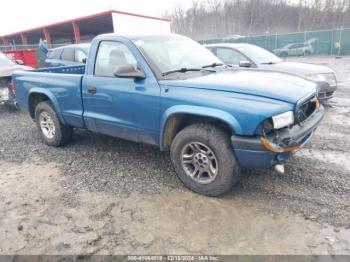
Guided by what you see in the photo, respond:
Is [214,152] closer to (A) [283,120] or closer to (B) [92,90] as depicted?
(A) [283,120]

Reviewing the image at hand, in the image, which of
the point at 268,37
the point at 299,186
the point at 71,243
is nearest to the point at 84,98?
the point at 71,243

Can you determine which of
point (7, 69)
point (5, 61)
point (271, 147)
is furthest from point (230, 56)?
point (5, 61)

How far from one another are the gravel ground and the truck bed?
2.39 ft

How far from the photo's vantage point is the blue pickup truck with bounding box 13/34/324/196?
115 inches

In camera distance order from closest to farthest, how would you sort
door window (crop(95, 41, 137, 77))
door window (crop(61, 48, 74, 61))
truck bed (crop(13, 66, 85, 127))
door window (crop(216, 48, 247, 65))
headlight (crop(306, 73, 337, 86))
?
door window (crop(95, 41, 137, 77))
truck bed (crop(13, 66, 85, 127))
headlight (crop(306, 73, 337, 86))
door window (crop(216, 48, 247, 65))
door window (crop(61, 48, 74, 61))

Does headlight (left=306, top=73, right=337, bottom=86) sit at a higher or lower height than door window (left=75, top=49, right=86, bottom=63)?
lower

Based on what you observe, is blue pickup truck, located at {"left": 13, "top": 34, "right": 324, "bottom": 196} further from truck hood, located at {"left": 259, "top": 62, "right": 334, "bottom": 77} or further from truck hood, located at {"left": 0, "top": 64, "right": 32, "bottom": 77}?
truck hood, located at {"left": 0, "top": 64, "right": 32, "bottom": 77}

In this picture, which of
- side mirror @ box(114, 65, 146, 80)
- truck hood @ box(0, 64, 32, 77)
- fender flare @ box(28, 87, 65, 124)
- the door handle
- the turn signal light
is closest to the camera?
the turn signal light

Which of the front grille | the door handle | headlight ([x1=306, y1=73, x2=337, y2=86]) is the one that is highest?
the door handle

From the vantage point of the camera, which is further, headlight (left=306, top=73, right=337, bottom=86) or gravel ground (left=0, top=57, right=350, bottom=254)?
headlight (left=306, top=73, right=337, bottom=86)

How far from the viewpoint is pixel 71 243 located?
272 centimetres

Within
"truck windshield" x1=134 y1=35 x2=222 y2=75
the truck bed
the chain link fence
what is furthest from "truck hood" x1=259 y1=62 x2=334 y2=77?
the chain link fence

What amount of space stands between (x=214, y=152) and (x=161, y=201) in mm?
829

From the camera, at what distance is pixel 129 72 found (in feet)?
11.5
